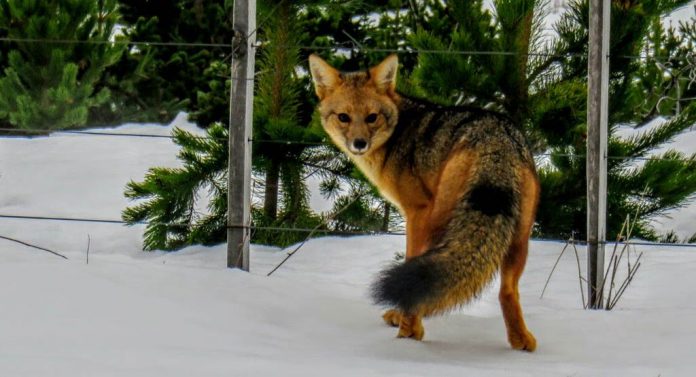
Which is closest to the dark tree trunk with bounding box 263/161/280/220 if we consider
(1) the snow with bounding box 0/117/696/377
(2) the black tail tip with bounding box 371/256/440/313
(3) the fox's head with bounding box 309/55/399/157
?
(1) the snow with bounding box 0/117/696/377

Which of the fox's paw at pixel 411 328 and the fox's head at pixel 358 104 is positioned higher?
the fox's head at pixel 358 104

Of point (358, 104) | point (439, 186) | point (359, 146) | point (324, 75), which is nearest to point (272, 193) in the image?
point (324, 75)

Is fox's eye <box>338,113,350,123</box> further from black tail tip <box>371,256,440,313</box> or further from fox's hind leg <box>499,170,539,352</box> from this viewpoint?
black tail tip <box>371,256,440,313</box>

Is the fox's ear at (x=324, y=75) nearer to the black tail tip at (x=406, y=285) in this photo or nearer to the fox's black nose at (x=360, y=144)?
the fox's black nose at (x=360, y=144)

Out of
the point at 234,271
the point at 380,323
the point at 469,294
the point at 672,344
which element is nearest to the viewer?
the point at 469,294

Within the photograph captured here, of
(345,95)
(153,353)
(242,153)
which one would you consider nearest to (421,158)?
(345,95)

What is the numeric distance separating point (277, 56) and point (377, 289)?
3566 millimetres

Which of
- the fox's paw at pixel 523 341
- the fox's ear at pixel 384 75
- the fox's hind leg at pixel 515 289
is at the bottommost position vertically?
the fox's paw at pixel 523 341

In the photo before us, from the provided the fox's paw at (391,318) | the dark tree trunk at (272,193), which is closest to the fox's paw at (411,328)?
the fox's paw at (391,318)

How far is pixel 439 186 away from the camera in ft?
13.0

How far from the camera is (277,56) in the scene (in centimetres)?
658

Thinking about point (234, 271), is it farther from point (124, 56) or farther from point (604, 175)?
point (124, 56)

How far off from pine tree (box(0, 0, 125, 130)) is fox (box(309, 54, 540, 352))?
4232mm

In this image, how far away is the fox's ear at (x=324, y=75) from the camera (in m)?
4.82
